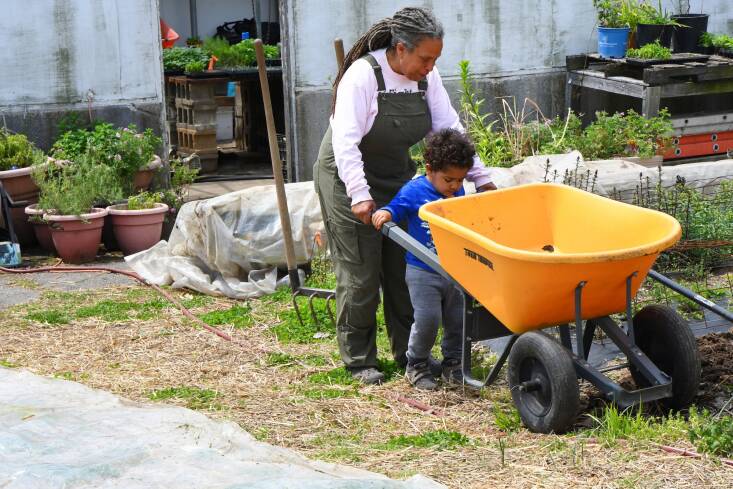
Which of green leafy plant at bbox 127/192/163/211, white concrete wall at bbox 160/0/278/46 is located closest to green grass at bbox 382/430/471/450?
green leafy plant at bbox 127/192/163/211

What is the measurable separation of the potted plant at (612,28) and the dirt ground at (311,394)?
440 centimetres

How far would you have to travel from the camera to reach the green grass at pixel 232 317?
239 inches

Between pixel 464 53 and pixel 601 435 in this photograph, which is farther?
pixel 464 53

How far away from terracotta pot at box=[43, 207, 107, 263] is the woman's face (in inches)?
152

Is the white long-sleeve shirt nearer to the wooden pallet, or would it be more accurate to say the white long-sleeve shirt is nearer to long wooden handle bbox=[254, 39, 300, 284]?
long wooden handle bbox=[254, 39, 300, 284]

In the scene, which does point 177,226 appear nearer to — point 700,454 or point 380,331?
point 380,331

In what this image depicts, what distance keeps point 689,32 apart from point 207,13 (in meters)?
7.45

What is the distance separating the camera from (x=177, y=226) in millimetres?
7117

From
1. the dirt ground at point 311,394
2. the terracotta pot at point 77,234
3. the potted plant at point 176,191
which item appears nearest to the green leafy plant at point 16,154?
the terracotta pot at point 77,234

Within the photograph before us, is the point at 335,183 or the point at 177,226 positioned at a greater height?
the point at 335,183

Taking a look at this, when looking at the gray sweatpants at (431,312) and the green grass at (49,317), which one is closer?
the gray sweatpants at (431,312)

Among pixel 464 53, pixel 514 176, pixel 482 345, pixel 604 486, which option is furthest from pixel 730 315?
pixel 464 53

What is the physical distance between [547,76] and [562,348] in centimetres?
605

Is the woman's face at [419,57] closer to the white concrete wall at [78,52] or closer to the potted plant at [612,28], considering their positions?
the white concrete wall at [78,52]
